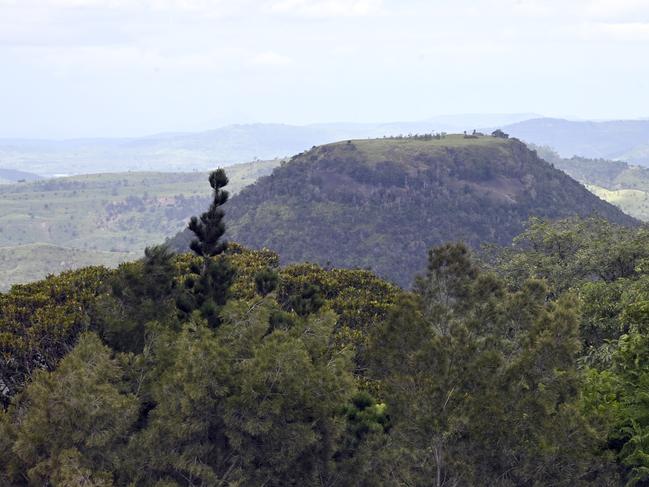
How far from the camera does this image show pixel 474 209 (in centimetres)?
18500

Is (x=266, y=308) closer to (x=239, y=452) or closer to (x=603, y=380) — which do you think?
(x=239, y=452)

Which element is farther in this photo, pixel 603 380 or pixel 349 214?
pixel 349 214

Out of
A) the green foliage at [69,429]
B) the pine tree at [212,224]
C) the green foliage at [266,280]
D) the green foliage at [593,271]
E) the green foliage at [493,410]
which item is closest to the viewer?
the green foliage at [69,429]

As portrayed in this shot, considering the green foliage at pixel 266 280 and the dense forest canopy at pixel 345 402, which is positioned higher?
the green foliage at pixel 266 280

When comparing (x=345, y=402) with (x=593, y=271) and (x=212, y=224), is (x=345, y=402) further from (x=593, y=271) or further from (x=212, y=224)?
(x=593, y=271)

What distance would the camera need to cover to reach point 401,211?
18525 centimetres

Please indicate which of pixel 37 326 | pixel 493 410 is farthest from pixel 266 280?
pixel 493 410

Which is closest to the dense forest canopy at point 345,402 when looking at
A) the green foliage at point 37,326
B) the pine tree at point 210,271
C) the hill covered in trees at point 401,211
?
the green foliage at point 37,326

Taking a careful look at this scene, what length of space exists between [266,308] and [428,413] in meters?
7.29

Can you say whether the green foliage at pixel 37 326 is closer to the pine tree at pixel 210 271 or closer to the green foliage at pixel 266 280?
the pine tree at pixel 210 271

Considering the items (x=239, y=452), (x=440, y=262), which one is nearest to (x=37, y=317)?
(x=239, y=452)

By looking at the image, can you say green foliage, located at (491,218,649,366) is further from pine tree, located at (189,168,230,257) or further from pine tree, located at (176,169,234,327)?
pine tree, located at (189,168,230,257)

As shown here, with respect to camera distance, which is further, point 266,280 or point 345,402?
point 266,280

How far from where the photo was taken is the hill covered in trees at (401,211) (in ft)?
559
